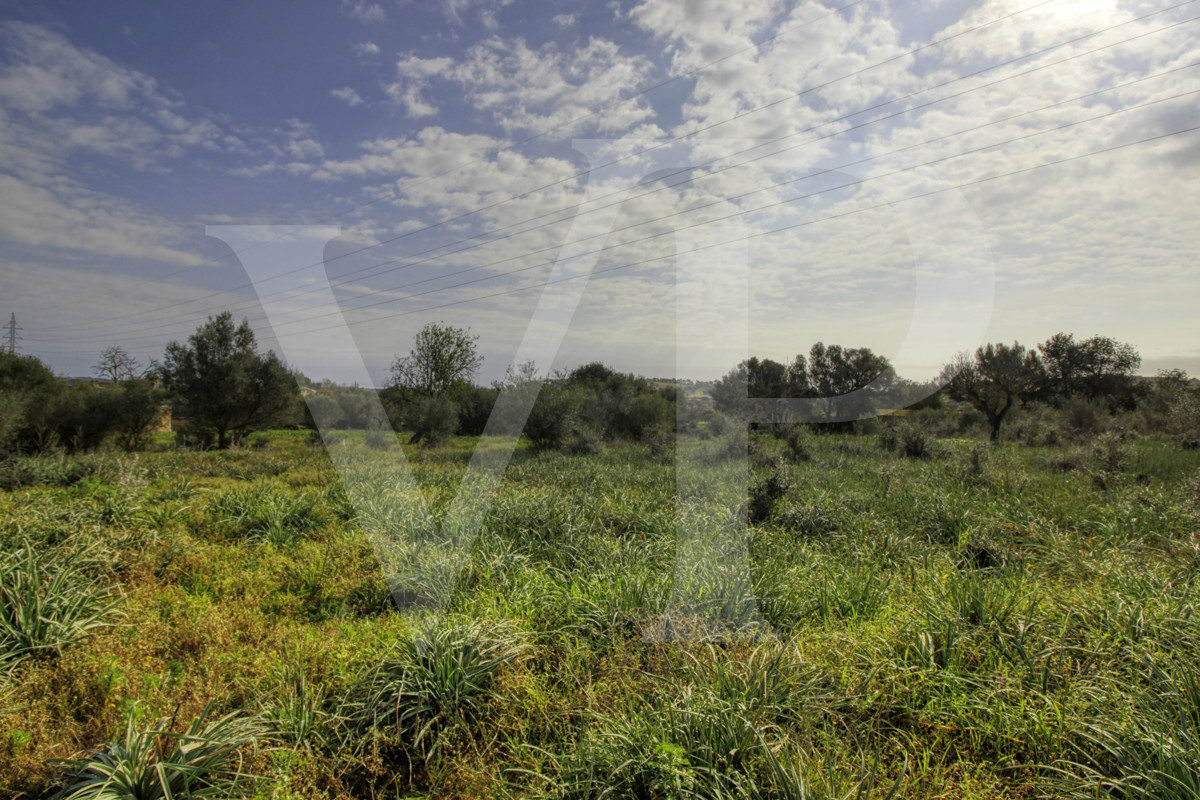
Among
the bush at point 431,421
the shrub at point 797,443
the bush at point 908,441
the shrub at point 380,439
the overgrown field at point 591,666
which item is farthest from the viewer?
the bush at point 431,421

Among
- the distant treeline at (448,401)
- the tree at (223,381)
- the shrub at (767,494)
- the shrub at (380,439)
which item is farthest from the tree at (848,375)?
the tree at (223,381)

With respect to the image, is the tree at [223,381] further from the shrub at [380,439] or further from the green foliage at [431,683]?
the green foliage at [431,683]

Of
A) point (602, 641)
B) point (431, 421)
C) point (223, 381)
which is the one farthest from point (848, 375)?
point (223, 381)

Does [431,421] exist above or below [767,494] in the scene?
above

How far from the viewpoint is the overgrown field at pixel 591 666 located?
8.04 feet

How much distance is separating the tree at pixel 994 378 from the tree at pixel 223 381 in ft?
113

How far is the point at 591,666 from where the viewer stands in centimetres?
352

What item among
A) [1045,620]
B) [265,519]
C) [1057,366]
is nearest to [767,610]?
[1045,620]

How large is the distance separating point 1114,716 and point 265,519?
8702mm

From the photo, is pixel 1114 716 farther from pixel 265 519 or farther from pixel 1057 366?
pixel 1057 366

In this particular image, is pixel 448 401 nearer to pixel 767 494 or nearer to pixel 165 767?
pixel 767 494

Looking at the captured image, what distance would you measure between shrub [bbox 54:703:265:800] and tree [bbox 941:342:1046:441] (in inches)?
1158

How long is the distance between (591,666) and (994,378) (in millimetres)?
29267

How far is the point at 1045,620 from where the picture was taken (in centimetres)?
365
